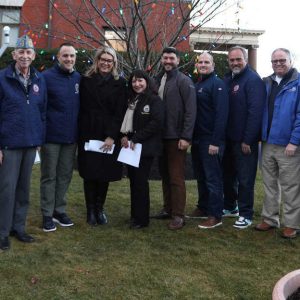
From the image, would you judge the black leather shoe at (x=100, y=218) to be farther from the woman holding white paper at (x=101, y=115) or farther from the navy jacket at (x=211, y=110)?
the navy jacket at (x=211, y=110)

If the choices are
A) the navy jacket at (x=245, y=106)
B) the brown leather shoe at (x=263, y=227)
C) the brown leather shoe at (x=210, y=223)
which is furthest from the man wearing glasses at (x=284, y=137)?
the brown leather shoe at (x=210, y=223)

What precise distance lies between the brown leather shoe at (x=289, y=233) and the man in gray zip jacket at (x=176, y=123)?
123cm

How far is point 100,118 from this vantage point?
5.11m

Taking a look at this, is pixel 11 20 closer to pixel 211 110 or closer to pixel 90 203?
pixel 90 203

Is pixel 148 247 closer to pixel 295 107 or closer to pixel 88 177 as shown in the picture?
pixel 88 177

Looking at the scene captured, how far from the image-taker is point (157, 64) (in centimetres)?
948

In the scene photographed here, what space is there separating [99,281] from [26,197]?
143cm

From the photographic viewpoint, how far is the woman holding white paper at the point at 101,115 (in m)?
5.11

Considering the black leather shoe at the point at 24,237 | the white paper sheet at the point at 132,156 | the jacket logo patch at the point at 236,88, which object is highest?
the jacket logo patch at the point at 236,88

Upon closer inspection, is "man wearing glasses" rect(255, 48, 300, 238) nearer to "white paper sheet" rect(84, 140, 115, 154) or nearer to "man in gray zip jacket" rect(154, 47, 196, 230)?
"man in gray zip jacket" rect(154, 47, 196, 230)

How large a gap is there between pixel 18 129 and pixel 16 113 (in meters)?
0.16

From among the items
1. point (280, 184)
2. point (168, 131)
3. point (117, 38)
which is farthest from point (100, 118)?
point (117, 38)

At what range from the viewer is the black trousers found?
206 inches

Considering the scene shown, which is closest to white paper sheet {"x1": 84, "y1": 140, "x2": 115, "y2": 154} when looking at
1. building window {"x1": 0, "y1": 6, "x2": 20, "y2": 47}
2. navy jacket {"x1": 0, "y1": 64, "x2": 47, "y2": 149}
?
navy jacket {"x1": 0, "y1": 64, "x2": 47, "y2": 149}
